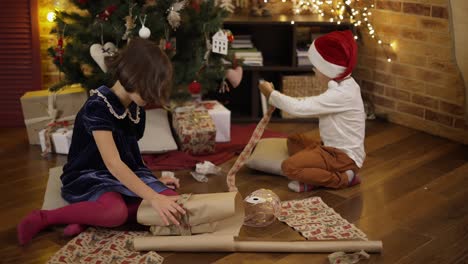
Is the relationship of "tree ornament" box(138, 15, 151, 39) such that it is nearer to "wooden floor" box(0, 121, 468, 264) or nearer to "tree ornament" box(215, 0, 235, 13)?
"tree ornament" box(215, 0, 235, 13)

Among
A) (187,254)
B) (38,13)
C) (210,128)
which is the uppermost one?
(38,13)

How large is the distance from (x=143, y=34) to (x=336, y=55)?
93 cm

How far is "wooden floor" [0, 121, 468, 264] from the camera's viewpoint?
2.67 meters

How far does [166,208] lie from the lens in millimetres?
2637

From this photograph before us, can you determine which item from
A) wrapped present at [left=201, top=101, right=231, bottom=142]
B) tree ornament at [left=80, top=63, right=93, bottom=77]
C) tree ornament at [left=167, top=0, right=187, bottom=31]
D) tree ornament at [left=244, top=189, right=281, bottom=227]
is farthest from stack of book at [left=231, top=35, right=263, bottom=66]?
tree ornament at [left=244, top=189, right=281, bottom=227]

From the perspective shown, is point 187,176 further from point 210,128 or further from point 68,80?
point 68,80

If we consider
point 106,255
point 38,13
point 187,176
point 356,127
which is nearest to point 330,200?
point 356,127

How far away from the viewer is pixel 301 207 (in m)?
3.09

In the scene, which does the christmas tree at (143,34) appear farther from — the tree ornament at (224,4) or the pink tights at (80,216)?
the pink tights at (80,216)

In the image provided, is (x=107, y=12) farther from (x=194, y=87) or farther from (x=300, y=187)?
(x=300, y=187)

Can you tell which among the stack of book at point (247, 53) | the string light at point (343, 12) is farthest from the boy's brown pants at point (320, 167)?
the string light at point (343, 12)

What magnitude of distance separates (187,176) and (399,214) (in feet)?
3.35

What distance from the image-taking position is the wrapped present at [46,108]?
12.7 feet

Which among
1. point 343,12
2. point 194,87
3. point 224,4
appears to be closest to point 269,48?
point 343,12
